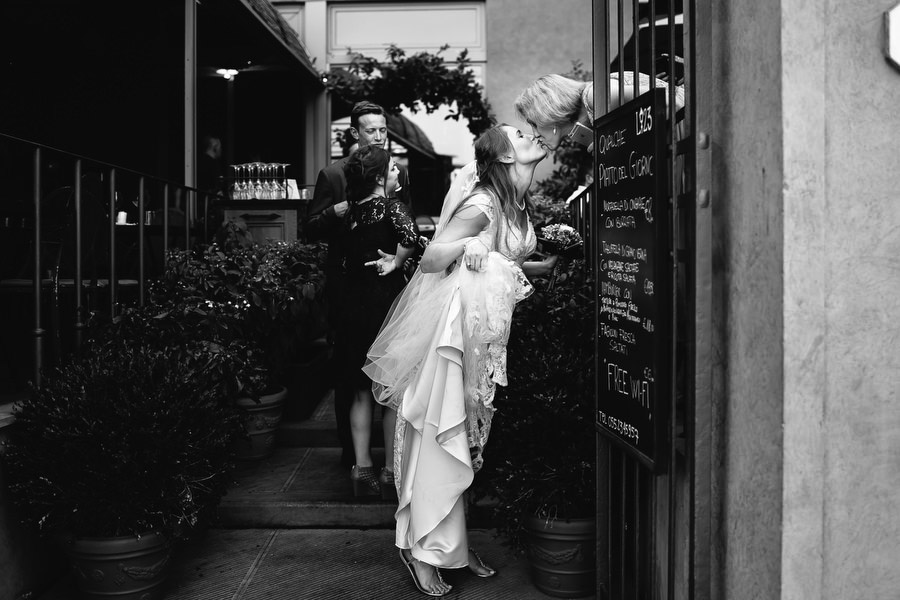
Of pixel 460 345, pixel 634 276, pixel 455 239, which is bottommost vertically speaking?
pixel 460 345

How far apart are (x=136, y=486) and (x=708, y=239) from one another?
90.6 inches

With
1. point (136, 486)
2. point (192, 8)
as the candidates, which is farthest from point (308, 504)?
point (192, 8)

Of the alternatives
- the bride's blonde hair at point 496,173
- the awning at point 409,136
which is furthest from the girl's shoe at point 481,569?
the awning at point 409,136

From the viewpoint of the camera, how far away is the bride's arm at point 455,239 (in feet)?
9.98

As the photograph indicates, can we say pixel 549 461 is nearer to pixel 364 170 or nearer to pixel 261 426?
pixel 364 170

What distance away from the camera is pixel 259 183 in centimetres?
632

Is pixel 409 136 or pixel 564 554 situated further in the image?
pixel 409 136

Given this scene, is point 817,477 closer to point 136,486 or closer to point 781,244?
point 781,244

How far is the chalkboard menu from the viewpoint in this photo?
7.37 ft

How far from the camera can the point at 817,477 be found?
5.99 ft

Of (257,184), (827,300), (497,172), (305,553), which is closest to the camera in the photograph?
(827,300)

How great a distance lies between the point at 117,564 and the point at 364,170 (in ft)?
6.81

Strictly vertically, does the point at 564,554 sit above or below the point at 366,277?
below

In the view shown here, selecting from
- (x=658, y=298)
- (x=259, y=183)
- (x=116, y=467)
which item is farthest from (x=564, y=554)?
(x=259, y=183)
